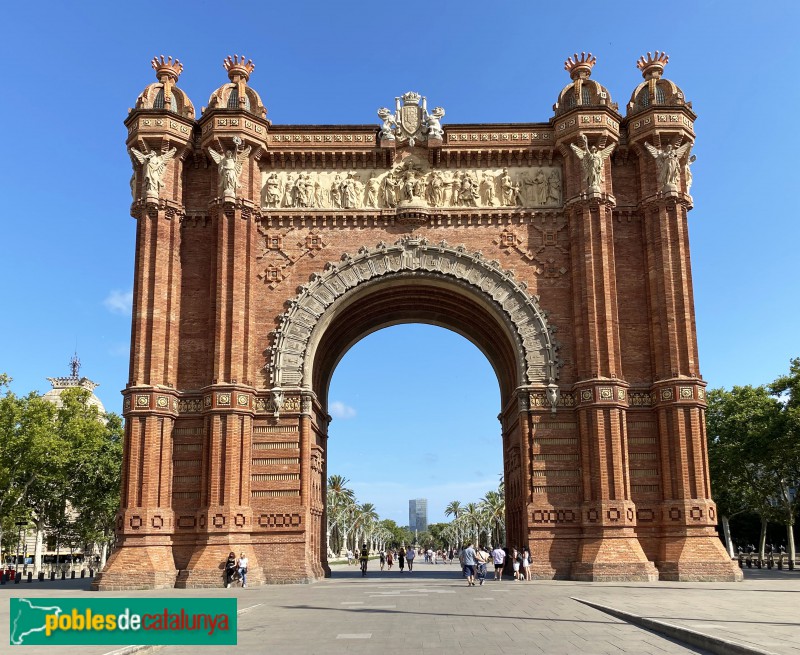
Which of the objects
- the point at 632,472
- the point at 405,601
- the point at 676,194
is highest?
the point at 676,194

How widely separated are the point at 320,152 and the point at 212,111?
3914 mm

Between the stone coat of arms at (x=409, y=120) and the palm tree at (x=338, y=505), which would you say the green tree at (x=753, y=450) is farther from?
the palm tree at (x=338, y=505)

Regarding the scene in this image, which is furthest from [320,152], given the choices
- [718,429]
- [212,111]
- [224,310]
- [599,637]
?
[718,429]

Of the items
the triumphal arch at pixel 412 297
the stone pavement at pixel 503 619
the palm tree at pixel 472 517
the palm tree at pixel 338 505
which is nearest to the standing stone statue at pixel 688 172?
the triumphal arch at pixel 412 297

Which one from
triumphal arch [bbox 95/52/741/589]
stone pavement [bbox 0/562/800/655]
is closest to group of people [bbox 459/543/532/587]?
triumphal arch [bbox 95/52/741/589]

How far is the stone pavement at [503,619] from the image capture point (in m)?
10.8

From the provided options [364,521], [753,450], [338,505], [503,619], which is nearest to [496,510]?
[338,505]

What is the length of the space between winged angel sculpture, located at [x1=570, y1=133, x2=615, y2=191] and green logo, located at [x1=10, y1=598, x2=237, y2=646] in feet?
71.0

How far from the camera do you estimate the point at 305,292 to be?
27859 mm

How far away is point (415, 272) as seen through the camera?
92.4ft

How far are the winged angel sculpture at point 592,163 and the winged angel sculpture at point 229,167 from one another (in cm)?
1145

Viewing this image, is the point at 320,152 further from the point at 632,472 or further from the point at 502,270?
the point at 632,472

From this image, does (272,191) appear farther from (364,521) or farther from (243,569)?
(364,521)

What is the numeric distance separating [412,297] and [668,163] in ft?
33.3
